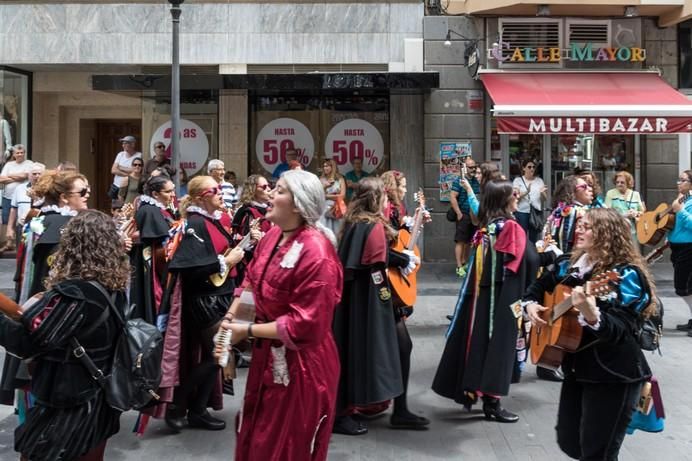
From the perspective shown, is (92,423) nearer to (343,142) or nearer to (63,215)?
(63,215)

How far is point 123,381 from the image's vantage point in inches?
151

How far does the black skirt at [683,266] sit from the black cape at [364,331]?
4.84 meters

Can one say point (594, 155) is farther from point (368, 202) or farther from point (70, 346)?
point (70, 346)

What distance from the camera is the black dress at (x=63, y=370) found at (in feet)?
11.9

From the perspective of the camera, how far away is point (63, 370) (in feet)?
12.3

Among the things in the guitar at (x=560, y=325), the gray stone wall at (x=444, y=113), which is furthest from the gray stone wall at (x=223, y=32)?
the guitar at (x=560, y=325)

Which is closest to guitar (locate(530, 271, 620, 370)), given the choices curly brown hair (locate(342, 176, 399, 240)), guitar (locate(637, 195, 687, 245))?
curly brown hair (locate(342, 176, 399, 240))

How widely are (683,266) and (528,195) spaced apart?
167 inches

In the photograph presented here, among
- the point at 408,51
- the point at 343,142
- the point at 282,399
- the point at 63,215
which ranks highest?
the point at 408,51

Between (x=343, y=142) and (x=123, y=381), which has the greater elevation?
(x=343, y=142)

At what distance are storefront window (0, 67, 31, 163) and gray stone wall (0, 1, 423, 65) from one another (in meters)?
0.57

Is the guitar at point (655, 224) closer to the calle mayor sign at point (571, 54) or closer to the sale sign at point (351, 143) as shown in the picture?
the calle mayor sign at point (571, 54)

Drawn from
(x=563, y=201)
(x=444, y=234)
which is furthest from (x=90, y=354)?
(x=444, y=234)

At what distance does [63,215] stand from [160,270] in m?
1.11
